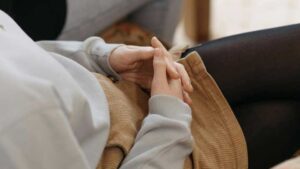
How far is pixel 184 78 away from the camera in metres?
0.82

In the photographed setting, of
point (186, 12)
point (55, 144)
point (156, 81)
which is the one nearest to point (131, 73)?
point (156, 81)

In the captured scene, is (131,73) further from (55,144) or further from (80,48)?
(55,144)

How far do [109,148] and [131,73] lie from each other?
20 cm

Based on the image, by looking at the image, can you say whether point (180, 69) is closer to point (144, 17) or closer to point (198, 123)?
point (198, 123)

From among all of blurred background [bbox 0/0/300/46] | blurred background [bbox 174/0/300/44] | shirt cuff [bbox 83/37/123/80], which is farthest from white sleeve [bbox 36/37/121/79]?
blurred background [bbox 174/0/300/44]

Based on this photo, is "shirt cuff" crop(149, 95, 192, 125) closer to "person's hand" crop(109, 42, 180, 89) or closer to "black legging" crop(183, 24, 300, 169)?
"person's hand" crop(109, 42, 180, 89)

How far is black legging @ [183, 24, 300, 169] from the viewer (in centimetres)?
89

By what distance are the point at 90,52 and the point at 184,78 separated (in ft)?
0.67

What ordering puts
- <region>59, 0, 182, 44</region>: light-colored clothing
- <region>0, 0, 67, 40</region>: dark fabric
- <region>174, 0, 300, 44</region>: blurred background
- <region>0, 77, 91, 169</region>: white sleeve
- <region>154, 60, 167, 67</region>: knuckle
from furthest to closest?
1. <region>174, 0, 300, 44</region>: blurred background
2. <region>59, 0, 182, 44</region>: light-colored clothing
3. <region>0, 0, 67, 40</region>: dark fabric
4. <region>154, 60, 167, 67</region>: knuckle
5. <region>0, 77, 91, 169</region>: white sleeve

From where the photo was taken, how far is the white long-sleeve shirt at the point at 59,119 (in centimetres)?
55

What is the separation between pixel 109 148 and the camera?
2.39 ft

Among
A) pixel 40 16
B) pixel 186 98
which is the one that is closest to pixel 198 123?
pixel 186 98

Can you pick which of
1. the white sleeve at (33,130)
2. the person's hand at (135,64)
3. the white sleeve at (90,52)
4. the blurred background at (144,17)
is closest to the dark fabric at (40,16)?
the blurred background at (144,17)

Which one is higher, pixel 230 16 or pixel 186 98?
pixel 186 98
